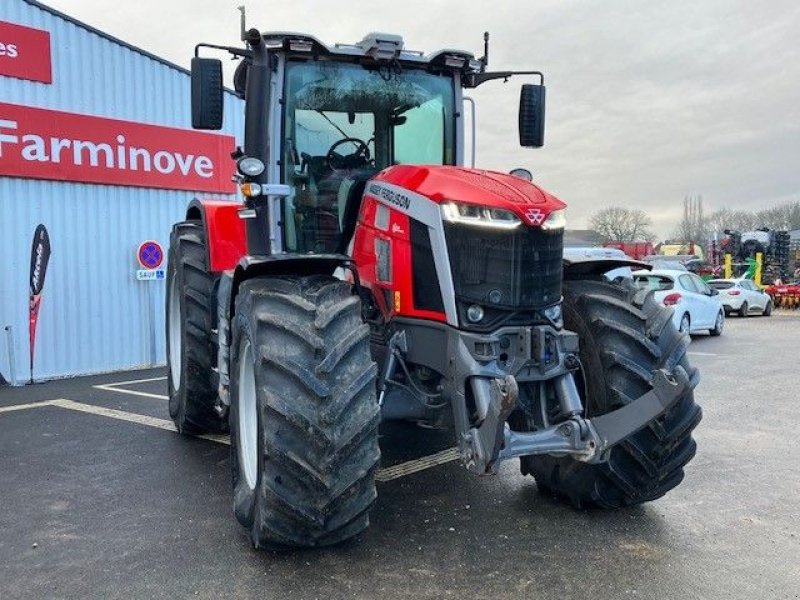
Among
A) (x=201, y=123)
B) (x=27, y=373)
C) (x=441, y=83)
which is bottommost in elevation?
(x=27, y=373)

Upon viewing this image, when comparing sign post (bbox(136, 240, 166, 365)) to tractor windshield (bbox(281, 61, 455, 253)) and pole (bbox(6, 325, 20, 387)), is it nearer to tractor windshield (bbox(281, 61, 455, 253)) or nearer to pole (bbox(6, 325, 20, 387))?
pole (bbox(6, 325, 20, 387))

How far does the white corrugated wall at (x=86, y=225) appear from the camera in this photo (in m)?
10.1

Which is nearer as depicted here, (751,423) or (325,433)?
(325,433)

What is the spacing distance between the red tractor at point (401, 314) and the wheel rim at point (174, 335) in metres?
1.85

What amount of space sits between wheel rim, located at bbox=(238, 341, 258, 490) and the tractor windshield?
1.03 meters

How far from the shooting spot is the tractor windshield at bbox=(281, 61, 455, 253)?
4.55m

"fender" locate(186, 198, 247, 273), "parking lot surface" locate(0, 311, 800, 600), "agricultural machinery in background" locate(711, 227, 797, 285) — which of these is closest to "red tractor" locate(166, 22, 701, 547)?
"parking lot surface" locate(0, 311, 800, 600)

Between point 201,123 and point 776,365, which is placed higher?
point 201,123

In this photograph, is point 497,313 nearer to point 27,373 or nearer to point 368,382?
point 368,382

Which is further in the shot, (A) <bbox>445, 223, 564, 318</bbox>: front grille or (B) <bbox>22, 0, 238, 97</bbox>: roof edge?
(B) <bbox>22, 0, 238, 97</bbox>: roof edge

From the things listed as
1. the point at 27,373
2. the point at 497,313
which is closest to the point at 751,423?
the point at 497,313

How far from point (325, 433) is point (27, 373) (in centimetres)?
854

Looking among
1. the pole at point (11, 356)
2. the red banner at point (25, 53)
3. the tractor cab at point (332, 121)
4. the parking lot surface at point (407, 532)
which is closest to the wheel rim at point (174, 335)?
the parking lot surface at point (407, 532)

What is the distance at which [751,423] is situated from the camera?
690 cm
